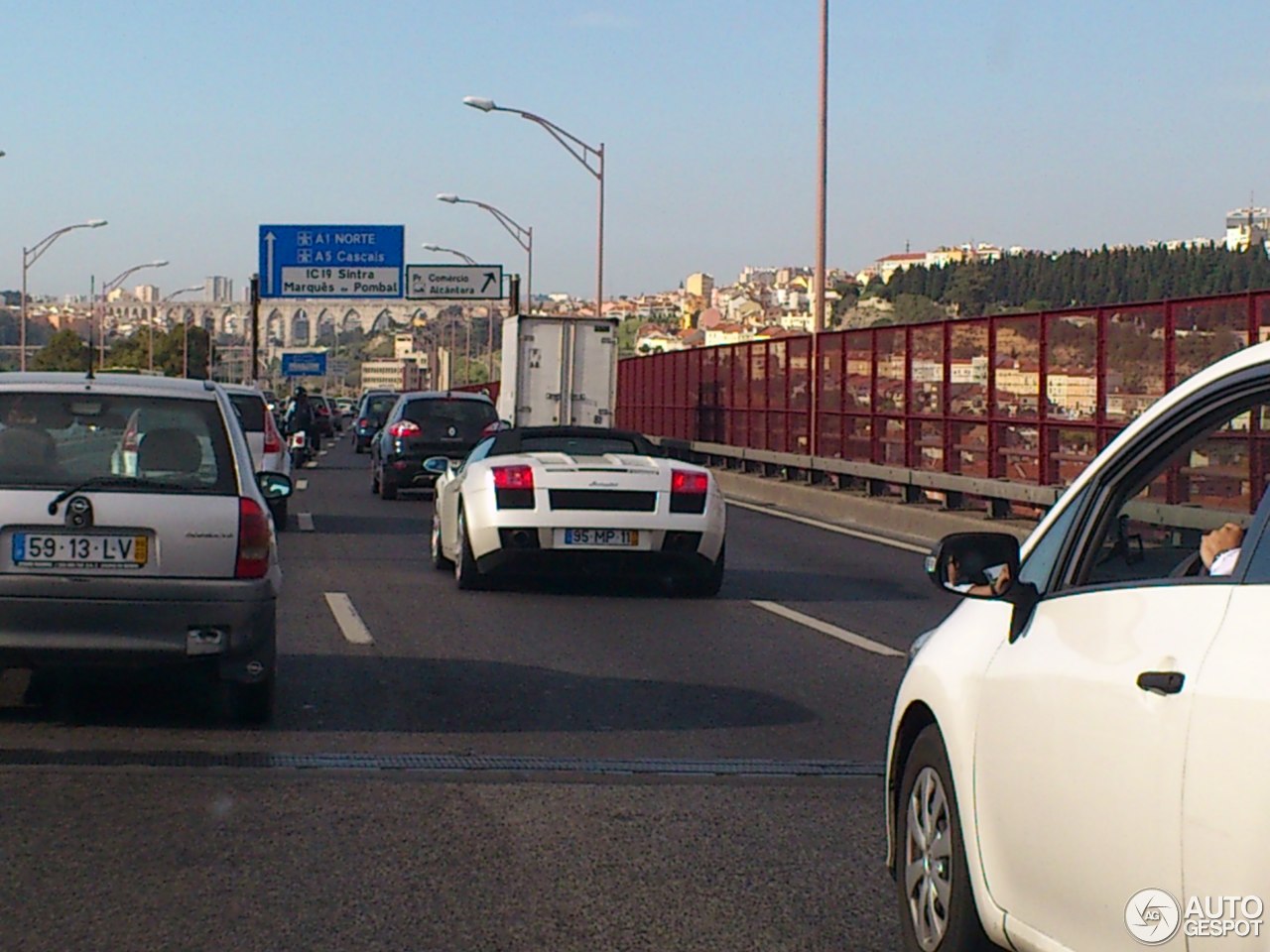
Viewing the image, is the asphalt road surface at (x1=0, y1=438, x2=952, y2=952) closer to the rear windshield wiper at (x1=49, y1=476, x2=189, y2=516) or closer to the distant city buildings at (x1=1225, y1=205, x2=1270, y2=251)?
the rear windshield wiper at (x1=49, y1=476, x2=189, y2=516)

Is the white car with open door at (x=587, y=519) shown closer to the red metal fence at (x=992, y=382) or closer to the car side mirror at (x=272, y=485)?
the car side mirror at (x=272, y=485)

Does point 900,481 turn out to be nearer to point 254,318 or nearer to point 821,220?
point 821,220

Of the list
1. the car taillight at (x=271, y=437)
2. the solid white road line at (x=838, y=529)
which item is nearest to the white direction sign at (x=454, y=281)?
the solid white road line at (x=838, y=529)

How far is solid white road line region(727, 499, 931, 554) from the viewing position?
20.0 metres

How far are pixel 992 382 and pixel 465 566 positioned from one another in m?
9.36

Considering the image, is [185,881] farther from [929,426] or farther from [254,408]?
[929,426]

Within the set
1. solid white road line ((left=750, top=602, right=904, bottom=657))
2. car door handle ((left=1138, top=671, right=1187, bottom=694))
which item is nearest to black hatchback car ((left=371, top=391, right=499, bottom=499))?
solid white road line ((left=750, top=602, right=904, bottom=657))

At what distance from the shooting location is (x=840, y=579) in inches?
636

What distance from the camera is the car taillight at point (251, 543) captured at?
808 cm

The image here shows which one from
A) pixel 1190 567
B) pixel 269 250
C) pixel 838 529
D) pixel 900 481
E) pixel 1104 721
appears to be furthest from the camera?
pixel 269 250

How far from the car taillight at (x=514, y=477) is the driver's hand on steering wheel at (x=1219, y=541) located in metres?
9.60

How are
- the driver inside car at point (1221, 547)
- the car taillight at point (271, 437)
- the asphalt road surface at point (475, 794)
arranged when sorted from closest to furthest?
1. the driver inside car at point (1221, 547)
2. the asphalt road surface at point (475, 794)
3. the car taillight at point (271, 437)

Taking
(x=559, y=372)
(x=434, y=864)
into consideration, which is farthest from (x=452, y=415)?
(x=434, y=864)

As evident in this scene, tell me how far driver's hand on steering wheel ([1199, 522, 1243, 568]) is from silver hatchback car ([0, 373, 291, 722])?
189 inches
